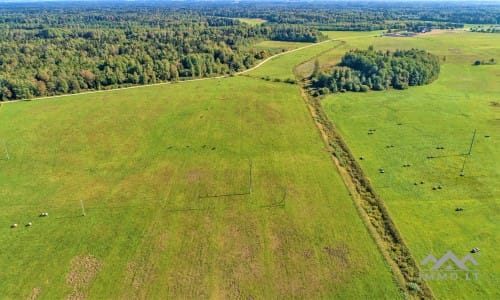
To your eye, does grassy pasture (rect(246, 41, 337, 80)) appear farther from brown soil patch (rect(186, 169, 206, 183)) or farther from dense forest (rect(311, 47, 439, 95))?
brown soil patch (rect(186, 169, 206, 183))

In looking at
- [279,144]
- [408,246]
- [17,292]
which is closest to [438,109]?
[279,144]

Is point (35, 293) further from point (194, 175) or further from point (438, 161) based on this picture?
point (438, 161)

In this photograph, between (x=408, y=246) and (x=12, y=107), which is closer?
(x=408, y=246)

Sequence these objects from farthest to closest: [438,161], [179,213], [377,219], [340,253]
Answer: [438,161] < [179,213] < [377,219] < [340,253]

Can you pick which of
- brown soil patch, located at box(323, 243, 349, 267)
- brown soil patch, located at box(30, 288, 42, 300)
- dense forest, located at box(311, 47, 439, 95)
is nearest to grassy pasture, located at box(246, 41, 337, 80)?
dense forest, located at box(311, 47, 439, 95)

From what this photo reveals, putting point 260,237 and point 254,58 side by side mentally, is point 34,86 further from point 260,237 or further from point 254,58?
point 260,237
